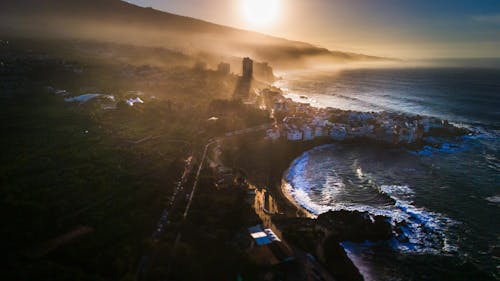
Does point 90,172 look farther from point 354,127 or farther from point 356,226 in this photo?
point 354,127

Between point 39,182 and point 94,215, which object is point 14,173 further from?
point 94,215

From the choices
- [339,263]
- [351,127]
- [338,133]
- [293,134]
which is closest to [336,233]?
[339,263]

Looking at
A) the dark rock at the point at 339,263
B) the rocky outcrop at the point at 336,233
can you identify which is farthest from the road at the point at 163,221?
the dark rock at the point at 339,263

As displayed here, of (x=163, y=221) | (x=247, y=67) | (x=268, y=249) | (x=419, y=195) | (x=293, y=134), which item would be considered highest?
(x=247, y=67)

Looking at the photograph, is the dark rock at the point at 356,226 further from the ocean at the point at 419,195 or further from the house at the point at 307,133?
the house at the point at 307,133

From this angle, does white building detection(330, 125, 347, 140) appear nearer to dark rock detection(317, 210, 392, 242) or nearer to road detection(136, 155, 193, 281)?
dark rock detection(317, 210, 392, 242)

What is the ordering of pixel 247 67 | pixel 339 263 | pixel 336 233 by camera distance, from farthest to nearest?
1. pixel 247 67
2. pixel 336 233
3. pixel 339 263

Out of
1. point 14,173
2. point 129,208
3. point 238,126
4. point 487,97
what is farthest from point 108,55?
point 487,97

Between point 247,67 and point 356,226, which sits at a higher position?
point 247,67

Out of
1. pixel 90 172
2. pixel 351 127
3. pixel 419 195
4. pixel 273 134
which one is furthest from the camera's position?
pixel 351 127
